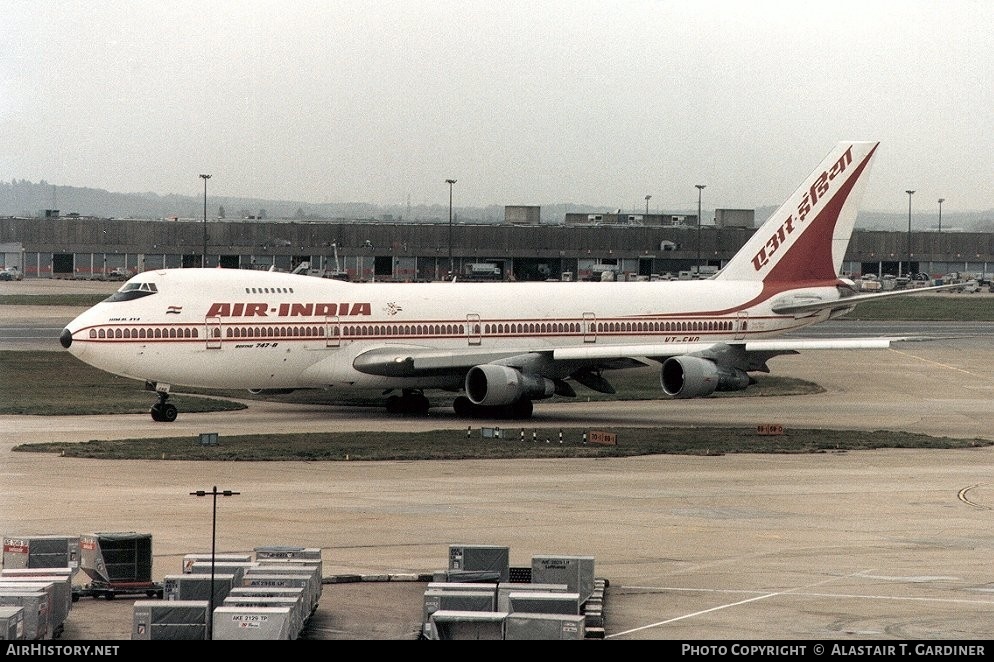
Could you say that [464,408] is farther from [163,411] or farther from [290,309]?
[163,411]

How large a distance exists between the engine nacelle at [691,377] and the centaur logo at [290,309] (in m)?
11.6

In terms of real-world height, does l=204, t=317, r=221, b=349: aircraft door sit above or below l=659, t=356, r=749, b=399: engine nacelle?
above

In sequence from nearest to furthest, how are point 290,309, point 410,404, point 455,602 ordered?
point 455,602, point 290,309, point 410,404

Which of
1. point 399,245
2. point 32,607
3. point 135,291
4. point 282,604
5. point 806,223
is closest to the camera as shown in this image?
point 32,607

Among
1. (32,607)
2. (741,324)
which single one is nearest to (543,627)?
(32,607)

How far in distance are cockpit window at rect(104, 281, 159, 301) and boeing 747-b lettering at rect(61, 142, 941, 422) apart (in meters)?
0.05

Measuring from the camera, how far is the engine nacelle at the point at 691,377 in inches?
2210

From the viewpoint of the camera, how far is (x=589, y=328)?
62656 millimetres

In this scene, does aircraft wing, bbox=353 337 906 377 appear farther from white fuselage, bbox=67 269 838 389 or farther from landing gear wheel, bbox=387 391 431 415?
landing gear wheel, bbox=387 391 431 415

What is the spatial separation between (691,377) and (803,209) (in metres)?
15.2

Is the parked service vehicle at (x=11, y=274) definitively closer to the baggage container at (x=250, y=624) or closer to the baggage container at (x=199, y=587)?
the baggage container at (x=199, y=587)

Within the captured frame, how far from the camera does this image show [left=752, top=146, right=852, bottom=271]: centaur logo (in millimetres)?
67750

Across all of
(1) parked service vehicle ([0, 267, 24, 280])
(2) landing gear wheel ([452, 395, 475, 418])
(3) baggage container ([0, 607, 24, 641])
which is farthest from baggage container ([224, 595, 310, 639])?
(1) parked service vehicle ([0, 267, 24, 280])
